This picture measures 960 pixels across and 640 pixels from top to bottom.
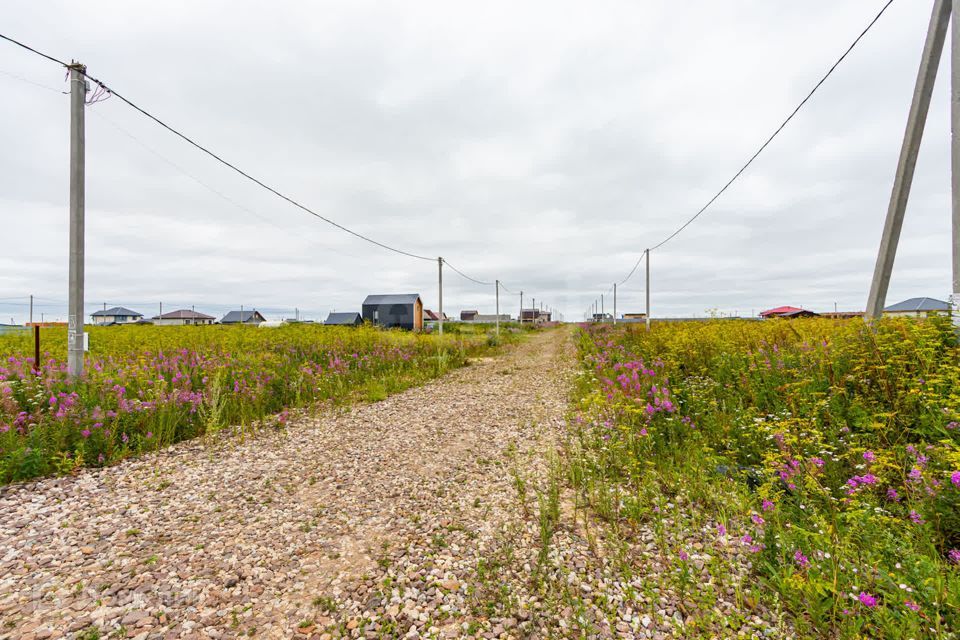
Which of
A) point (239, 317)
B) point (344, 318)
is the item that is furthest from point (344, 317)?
point (239, 317)

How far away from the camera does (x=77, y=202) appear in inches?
245

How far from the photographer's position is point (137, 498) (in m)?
3.67

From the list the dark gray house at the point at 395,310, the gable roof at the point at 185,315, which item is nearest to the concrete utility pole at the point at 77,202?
the dark gray house at the point at 395,310

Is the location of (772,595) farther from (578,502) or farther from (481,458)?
(481,458)

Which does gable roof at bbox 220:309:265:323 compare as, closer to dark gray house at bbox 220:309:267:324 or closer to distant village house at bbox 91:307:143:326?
dark gray house at bbox 220:309:267:324

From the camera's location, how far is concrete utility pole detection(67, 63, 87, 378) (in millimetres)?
6090

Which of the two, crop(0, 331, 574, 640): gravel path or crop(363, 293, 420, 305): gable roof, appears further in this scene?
crop(363, 293, 420, 305): gable roof

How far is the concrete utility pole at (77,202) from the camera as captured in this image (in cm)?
609

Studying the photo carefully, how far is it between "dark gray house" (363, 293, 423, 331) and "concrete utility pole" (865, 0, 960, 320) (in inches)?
1852

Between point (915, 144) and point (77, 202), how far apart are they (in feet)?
44.9

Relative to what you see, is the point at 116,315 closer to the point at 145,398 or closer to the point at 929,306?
the point at 145,398

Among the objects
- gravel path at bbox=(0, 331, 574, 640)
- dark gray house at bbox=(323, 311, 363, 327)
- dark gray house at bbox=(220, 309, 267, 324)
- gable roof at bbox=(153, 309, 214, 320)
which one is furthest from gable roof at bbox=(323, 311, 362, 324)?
gravel path at bbox=(0, 331, 574, 640)

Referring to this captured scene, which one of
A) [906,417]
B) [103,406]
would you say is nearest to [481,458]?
[906,417]

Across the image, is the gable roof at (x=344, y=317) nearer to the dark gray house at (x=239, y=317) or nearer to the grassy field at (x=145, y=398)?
the dark gray house at (x=239, y=317)
